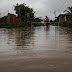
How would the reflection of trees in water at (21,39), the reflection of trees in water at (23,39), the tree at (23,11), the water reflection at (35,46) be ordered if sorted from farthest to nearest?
the tree at (23,11) → the reflection of trees in water at (23,39) → the reflection of trees in water at (21,39) → the water reflection at (35,46)

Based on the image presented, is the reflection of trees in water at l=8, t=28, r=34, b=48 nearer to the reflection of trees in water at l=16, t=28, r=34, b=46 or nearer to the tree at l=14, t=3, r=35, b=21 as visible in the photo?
the reflection of trees in water at l=16, t=28, r=34, b=46

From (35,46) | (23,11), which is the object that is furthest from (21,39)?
(23,11)

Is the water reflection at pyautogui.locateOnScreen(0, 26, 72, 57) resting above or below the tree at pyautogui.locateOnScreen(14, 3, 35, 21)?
A: below

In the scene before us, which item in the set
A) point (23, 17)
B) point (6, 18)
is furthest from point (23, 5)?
point (6, 18)

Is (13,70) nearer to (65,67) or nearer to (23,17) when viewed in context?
(65,67)

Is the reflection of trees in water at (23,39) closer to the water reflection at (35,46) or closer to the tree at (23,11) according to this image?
the water reflection at (35,46)

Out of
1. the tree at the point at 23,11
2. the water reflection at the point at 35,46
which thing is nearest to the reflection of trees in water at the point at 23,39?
the water reflection at the point at 35,46

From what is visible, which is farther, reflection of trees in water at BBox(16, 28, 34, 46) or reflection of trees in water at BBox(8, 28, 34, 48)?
reflection of trees in water at BBox(16, 28, 34, 46)

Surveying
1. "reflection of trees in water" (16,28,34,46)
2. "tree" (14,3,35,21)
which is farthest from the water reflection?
"tree" (14,3,35,21)

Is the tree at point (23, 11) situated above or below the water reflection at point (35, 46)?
above

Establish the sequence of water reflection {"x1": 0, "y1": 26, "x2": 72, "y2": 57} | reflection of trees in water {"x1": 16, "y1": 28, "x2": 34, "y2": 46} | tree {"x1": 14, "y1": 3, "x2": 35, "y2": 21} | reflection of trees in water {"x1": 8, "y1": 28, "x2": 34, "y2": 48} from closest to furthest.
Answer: water reflection {"x1": 0, "y1": 26, "x2": 72, "y2": 57}
reflection of trees in water {"x1": 8, "y1": 28, "x2": 34, "y2": 48}
reflection of trees in water {"x1": 16, "y1": 28, "x2": 34, "y2": 46}
tree {"x1": 14, "y1": 3, "x2": 35, "y2": 21}

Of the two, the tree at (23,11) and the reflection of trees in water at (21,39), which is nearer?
the reflection of trees in water at (21,39)

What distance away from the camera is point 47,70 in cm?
214

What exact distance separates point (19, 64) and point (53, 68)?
50 centimetres
